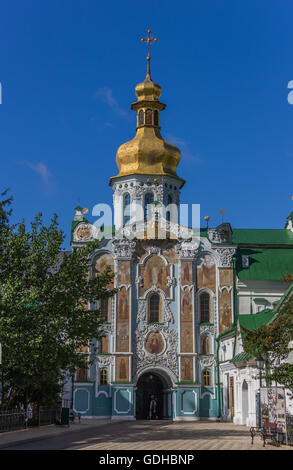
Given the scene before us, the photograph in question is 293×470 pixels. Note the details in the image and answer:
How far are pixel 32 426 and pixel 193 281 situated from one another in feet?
54.7

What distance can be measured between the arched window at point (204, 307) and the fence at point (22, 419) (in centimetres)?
1408

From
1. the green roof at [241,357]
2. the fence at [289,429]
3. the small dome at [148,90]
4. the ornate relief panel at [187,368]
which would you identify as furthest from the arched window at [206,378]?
the small dome at [148,90]

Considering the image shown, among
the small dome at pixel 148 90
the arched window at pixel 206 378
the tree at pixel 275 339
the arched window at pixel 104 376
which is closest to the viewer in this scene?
the tree at pixel 275 339

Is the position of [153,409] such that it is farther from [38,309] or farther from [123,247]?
[38,309]

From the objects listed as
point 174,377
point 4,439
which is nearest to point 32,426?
point 4,439

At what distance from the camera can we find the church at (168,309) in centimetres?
3928

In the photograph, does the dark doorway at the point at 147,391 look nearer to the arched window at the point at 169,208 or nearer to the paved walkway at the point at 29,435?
the arched window at the point at 169,208

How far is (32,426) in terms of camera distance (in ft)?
91.0

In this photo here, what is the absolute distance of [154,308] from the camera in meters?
41.2

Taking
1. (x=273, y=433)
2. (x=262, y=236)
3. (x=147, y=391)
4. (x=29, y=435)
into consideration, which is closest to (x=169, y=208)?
(x=262, y=236)

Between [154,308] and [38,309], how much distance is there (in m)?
17.0

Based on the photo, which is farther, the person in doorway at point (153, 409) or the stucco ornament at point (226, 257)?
the stucco ornament at point (226, 257)

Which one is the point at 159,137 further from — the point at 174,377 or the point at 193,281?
the point at 174,377

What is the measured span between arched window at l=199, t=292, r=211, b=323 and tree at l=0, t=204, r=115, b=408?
15.8 meters
